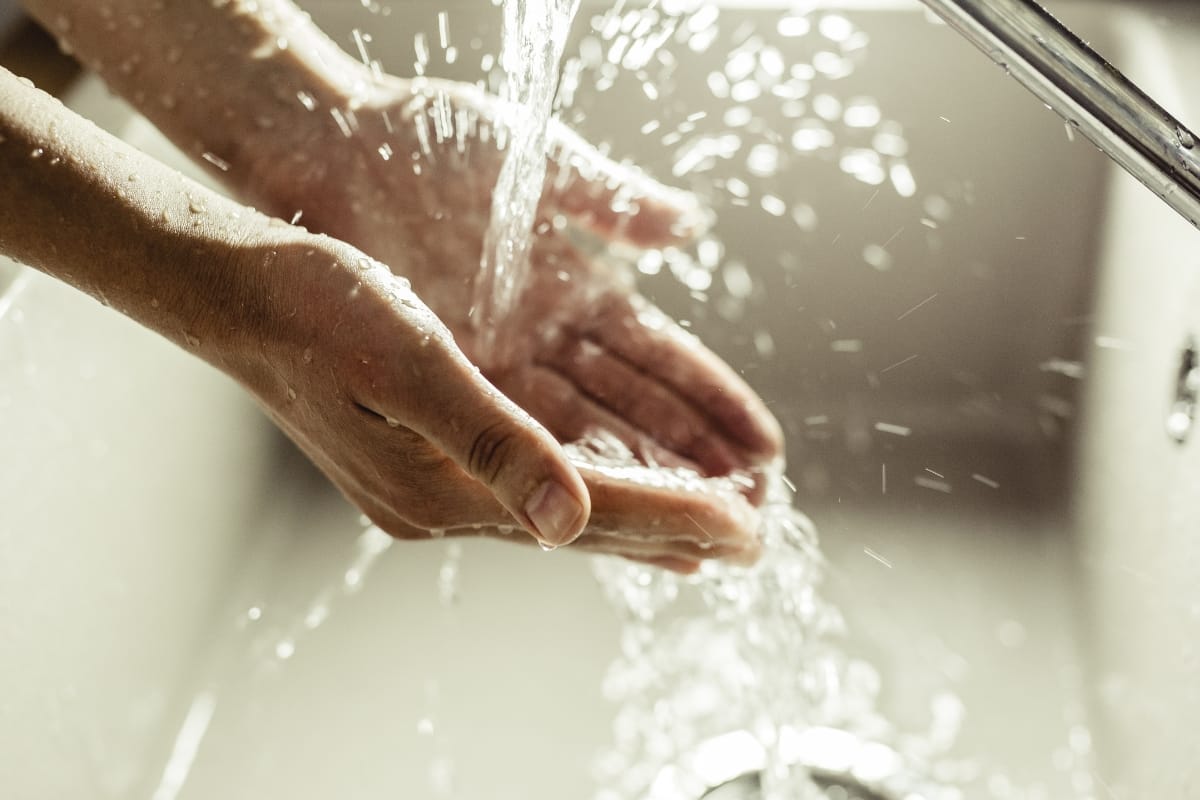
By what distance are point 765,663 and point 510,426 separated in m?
0.41

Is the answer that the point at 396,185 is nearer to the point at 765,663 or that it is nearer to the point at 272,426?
the point at 272,426

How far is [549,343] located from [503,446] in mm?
308

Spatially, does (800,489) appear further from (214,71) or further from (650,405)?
(214,71)

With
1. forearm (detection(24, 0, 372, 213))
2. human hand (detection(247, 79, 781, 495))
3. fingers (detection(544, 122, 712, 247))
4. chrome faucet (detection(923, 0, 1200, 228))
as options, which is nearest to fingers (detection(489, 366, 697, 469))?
human hand (detection(247, 79, 781, 495))

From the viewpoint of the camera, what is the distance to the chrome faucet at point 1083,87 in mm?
394

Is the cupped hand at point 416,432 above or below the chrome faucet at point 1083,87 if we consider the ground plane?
below

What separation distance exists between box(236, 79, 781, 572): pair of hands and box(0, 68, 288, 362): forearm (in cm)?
4

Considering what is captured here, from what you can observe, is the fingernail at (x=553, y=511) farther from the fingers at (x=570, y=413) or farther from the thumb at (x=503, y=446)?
the fingers at (x=570, y=413)

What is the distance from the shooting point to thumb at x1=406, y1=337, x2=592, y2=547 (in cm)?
46

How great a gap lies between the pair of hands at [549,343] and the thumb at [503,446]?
66 mm

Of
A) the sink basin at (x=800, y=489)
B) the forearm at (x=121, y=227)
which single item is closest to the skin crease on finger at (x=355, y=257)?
the forearm at (x=121, y=227)

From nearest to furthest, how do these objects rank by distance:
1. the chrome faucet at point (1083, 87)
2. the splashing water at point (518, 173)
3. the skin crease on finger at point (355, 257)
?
the chrome faucet at point (1083, 87) < the skin crease on finger at point (355, 257) < the splashing water at point (518, 173)

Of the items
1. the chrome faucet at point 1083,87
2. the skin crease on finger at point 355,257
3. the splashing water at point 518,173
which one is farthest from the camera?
the splashing water at point 518,173

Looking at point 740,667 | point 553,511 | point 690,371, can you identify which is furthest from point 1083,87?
point 740,667
